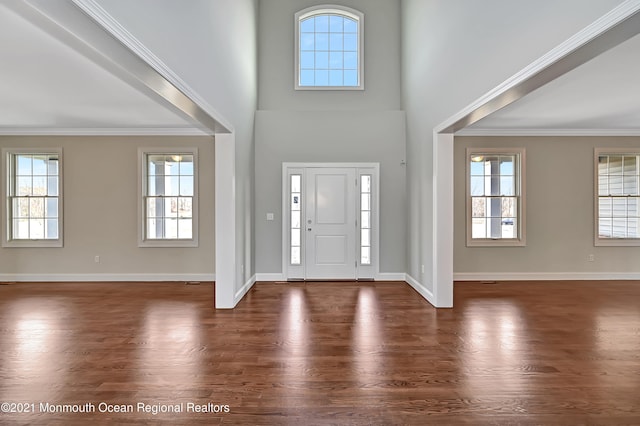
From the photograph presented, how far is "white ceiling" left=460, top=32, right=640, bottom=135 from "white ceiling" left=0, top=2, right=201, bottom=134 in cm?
424

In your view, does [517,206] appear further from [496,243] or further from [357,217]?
[357,217]

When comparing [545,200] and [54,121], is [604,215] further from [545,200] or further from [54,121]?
[54,121]

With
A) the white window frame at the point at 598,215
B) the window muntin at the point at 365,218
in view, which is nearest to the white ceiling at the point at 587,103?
the white window frame at the point at 598,215

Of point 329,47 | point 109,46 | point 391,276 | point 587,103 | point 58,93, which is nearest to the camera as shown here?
point 109,46

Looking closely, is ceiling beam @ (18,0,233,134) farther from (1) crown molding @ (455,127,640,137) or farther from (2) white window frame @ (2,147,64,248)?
(1) crown molding @ (455,127,640,137)

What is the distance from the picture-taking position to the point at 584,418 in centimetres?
231

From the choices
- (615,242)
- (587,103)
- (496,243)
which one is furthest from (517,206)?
(587,103)

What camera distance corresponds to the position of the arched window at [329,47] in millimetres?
6855

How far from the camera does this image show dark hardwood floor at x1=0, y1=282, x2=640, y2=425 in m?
2.40

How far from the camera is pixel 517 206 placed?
652 cm

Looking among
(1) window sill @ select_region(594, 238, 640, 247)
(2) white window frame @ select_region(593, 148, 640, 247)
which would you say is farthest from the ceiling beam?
(1) window sill @ select_region(594, 238, 640, 247)

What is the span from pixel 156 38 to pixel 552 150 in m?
6.70

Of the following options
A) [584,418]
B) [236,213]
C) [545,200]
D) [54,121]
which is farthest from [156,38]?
[545,200]

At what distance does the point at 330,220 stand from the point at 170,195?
3011 mm
